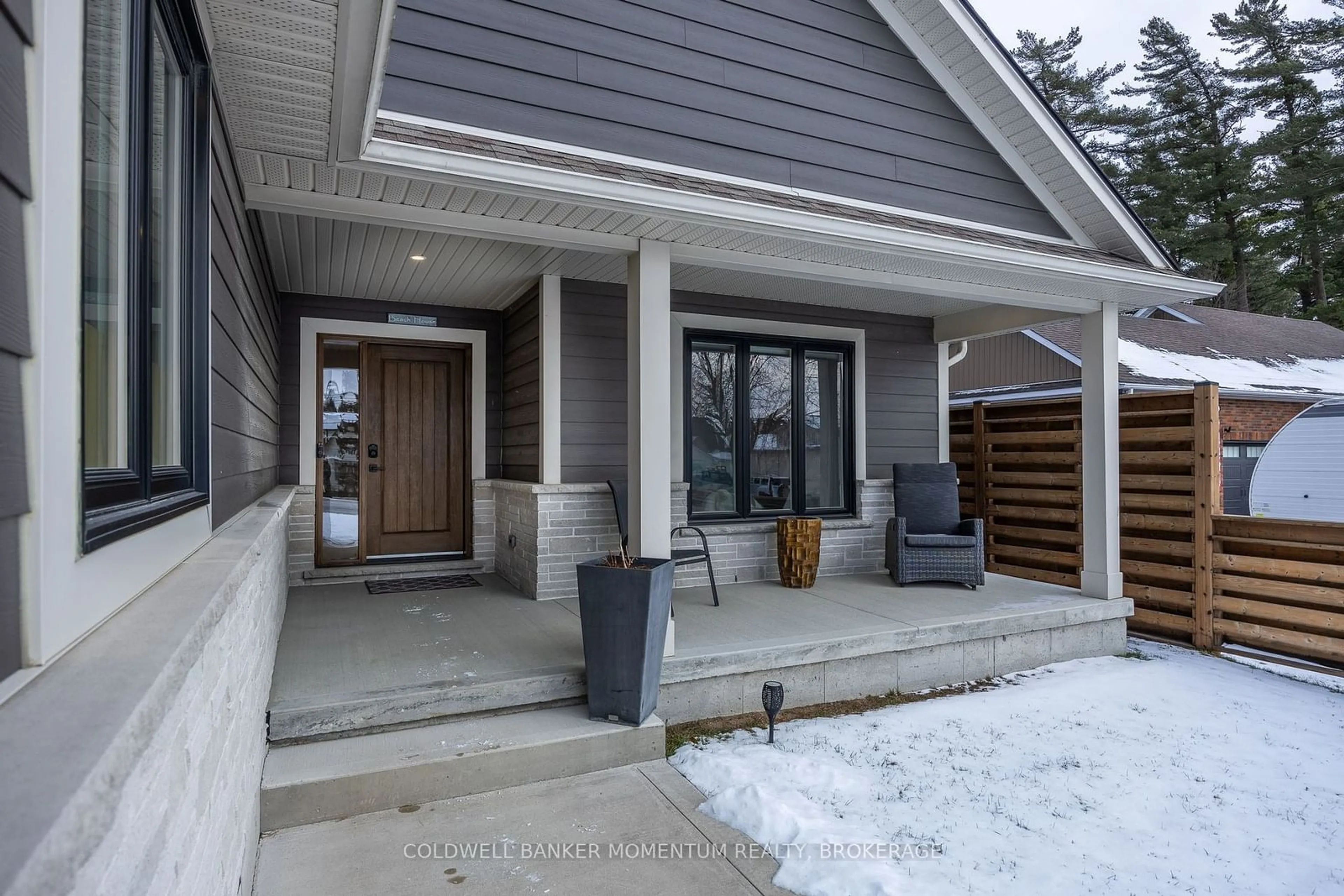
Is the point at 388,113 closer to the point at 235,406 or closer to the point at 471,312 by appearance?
the point at 235,406

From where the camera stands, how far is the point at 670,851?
7.89 ft

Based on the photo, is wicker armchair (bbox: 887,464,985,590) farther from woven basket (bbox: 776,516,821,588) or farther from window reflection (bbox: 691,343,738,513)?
window reflection (bbox: 691,343,738,513)

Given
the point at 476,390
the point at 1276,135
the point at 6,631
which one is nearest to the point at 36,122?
the point at 6,631

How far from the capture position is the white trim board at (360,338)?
533cm

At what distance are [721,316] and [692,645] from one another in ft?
9.14

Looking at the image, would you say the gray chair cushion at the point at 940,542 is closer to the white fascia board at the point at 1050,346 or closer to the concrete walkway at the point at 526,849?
the concrete walkway at the point at 526,849

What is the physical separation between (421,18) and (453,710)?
10.1ft

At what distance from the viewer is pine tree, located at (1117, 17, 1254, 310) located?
15.5m

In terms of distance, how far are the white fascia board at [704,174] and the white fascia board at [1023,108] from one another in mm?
291

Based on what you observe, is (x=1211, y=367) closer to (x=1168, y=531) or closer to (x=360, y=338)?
(x=1168, y=531)

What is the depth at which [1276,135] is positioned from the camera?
1506 centimetres

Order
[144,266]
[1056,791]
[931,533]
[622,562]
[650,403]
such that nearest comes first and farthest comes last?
[144,266] < [1056,791] < [622,562] < [650,403] < [931,533]

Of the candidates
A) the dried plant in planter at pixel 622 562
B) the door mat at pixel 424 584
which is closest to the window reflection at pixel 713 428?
the door mat at pixel 424 584

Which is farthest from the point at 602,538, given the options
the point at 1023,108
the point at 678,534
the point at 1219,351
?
the point at 1219,351
